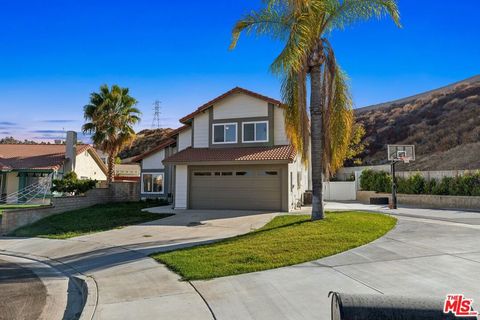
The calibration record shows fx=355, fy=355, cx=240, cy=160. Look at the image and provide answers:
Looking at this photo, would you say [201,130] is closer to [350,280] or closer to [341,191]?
[341,191]

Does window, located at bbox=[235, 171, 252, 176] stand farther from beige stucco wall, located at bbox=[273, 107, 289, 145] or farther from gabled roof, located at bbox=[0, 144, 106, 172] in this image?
gabled roof, located at bbox=[0, 144, 106, 172]

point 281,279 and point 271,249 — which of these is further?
point 271,249

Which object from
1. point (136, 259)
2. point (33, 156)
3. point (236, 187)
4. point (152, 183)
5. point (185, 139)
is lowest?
point (136, 259)

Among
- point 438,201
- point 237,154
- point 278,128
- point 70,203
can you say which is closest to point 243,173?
point 237,154

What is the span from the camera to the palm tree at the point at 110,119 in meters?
27.7

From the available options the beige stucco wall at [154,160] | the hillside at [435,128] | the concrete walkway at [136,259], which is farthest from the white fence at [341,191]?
the beige stucco wall at [154,160]

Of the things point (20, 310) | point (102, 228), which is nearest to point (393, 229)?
point (20, 310)

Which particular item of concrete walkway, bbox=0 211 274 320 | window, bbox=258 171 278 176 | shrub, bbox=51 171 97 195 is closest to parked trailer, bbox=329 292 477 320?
concrete walkway, bbox=0 211 274 320

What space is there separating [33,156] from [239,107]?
20.2 m

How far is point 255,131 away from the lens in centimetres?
2142

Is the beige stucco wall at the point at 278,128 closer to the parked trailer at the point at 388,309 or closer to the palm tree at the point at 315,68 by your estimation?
the palm tree at the point at 315,68

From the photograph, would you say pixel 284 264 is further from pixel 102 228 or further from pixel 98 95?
pixel 98 95

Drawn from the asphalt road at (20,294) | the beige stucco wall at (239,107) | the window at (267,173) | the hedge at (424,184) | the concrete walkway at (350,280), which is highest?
the beige stucco wall at (239,107)

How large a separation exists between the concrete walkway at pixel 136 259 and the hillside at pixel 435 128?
20.0m
